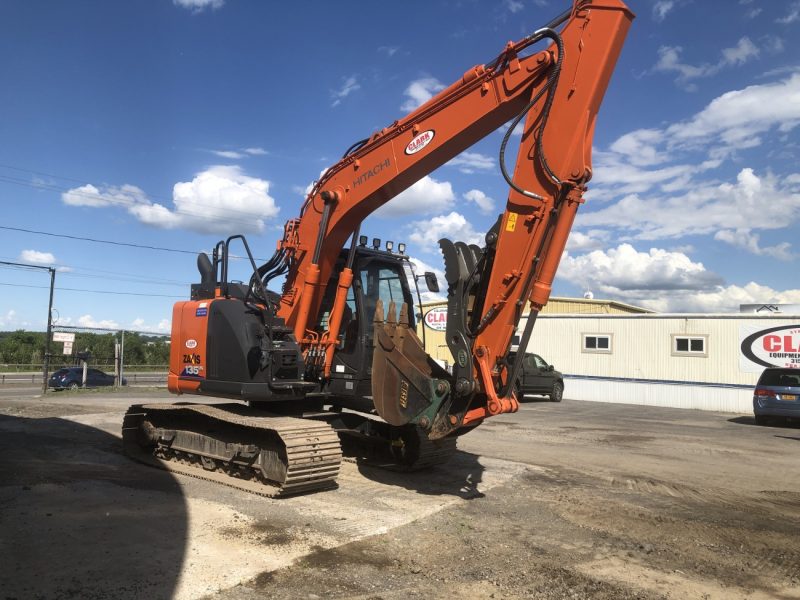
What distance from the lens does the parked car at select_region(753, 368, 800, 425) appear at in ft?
53.6

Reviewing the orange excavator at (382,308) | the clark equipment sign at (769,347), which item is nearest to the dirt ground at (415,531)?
the orange excavator at (382,308)

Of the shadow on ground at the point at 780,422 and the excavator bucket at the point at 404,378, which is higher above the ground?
the excavator bucket at the point at 404,378

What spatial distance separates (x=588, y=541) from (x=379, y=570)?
6.76 ft

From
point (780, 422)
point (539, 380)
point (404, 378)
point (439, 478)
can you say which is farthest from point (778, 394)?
point (404, 378)

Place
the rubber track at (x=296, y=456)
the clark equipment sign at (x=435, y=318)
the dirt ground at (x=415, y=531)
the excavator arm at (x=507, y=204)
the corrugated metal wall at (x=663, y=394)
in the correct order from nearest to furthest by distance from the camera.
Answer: the dirt ground at (x=415, y=531) → the excavator arm at (x=507, y=204) → the rubber track at (x=296, y=456) → the corrugated metal wall at (x=663, y=394) → the clark equipment sign at (x=435, y=318)

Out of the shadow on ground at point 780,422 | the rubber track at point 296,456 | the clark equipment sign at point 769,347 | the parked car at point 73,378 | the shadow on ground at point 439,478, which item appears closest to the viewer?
the rubber track at point 296,456

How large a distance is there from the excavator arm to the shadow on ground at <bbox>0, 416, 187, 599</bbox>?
100 inches

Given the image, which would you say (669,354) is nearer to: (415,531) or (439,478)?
(439,478)

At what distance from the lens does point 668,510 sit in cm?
703

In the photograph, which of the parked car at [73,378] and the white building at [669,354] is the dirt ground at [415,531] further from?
the parked car at [73,378]

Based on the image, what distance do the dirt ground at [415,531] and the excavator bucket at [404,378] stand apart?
40.5 inches

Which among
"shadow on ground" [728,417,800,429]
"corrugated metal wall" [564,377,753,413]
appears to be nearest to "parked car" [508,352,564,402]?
"corrugated metal wall" [564,377,753,413]

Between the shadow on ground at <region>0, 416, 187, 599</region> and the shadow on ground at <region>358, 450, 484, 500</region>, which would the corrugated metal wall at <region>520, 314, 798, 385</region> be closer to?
the shadow on ground at <region>358, 450, 484, 500</region>

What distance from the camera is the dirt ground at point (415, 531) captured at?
456 cm
